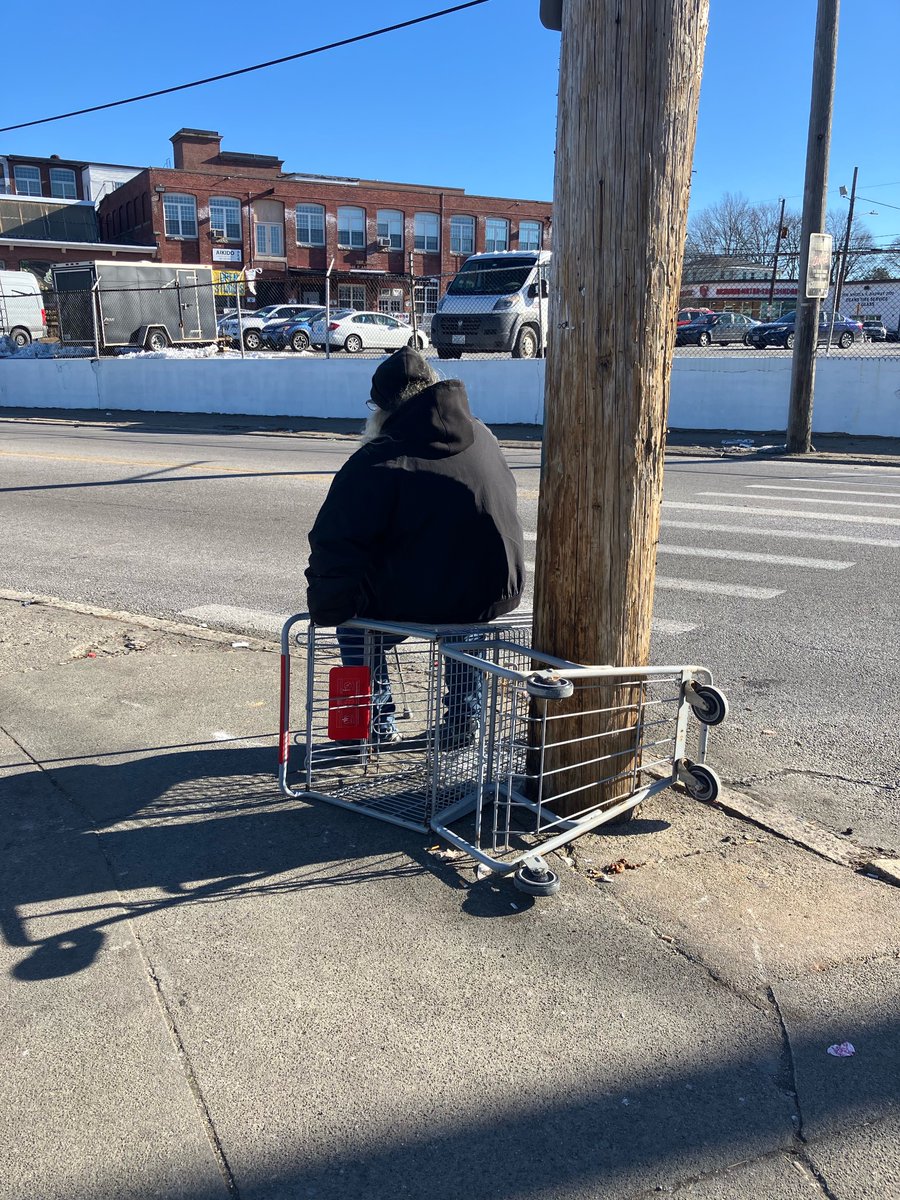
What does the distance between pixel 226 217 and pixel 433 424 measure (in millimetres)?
56811

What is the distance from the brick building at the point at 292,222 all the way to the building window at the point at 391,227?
0.19 ft

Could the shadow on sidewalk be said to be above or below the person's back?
below

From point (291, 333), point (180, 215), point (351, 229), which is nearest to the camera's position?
point (291, 333)

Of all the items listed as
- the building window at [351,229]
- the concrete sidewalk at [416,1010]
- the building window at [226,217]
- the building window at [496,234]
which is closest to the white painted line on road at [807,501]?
the concrete sidewalk at [416,1010]

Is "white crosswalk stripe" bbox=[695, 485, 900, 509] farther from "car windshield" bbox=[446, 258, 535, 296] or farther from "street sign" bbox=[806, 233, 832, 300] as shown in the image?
"car windshield" bbox=[446, 258, 535, 296]

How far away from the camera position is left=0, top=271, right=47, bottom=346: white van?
35562mm

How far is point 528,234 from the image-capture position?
64.0 metres

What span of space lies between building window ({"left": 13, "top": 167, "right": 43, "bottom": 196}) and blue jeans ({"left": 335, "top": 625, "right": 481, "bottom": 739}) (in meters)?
71.0

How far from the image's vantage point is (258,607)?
7059 mm

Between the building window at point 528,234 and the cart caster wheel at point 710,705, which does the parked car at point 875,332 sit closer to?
the building window at point 528,234

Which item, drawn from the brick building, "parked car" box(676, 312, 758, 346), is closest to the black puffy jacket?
"parked car" box(676, 312, 758, 346)

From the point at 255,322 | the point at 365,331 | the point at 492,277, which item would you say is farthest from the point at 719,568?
the point at 255,322

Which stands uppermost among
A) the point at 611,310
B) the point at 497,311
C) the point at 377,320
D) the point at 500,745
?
the point at 377,320

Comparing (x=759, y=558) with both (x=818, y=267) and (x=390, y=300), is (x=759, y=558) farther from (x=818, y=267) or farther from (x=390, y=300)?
(x=390, y=300)
